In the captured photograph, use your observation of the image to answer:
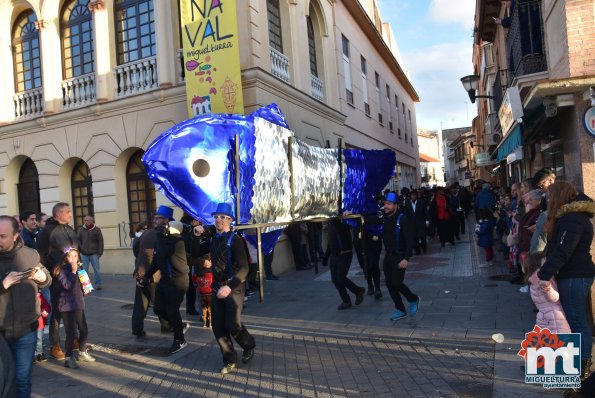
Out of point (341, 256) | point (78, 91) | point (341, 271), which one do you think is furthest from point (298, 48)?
point (341, 271)

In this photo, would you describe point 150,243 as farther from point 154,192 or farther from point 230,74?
point 154,192

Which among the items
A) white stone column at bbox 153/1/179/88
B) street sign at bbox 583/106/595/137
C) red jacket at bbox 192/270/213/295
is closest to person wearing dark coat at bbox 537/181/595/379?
street sign at bbox 583/106/595/137

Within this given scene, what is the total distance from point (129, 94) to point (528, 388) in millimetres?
11334

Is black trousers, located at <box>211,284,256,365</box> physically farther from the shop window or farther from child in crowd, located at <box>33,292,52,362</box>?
the shop window

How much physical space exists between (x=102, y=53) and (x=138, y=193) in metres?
3.76

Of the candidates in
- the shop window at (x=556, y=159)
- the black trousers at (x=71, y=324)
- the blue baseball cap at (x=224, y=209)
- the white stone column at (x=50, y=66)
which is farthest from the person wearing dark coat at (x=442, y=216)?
the white stone column at (x=50, y=66)

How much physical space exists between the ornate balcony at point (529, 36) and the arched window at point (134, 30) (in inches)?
342

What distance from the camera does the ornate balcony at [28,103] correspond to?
47.7 feet

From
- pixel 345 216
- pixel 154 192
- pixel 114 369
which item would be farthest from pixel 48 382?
pixel 154 192

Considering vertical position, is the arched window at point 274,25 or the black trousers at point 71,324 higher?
the arched window at point 274,25

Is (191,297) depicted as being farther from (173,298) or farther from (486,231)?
(486,231)

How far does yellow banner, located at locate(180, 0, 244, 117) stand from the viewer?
10.7 metres

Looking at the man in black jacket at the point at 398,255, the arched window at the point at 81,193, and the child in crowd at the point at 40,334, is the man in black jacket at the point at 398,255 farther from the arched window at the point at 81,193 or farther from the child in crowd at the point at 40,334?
the arched window at the point at 81,193

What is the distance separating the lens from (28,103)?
48.4 feet
